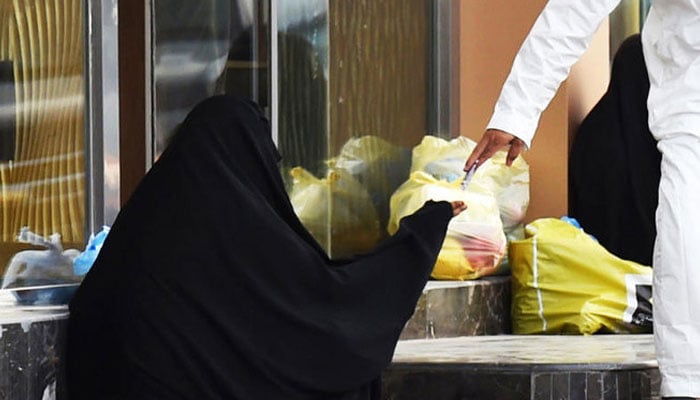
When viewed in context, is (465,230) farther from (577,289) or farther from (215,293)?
(215,293)

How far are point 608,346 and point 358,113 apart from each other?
1.60 metres

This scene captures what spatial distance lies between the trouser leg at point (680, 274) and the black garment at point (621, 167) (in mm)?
2626

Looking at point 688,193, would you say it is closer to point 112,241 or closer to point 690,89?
point 690,89

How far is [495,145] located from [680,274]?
0.59m

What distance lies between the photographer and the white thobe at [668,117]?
12.6 feet

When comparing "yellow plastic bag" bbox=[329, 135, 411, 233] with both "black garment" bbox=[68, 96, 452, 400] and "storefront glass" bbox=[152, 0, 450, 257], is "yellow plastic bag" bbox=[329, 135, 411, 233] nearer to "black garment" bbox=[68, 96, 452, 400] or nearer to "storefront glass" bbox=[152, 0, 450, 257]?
"storefront glass" bbox=[152, 0, 450, 257]

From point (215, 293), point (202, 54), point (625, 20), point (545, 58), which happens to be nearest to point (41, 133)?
point (202, 54)

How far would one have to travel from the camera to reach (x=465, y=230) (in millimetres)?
5895

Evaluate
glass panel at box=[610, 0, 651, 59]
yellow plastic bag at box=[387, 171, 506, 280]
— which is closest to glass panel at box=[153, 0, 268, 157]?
yellow plastic bag at box=[387, 171, 506, 280]

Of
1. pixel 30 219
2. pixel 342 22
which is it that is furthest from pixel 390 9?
pixel 30 219

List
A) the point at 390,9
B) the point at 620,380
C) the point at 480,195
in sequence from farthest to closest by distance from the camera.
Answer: the point at 390,9
the point at 480,195
the point at 620,380

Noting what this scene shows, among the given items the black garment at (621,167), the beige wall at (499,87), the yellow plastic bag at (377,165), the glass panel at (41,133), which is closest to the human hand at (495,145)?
the glass panel at (41,133)

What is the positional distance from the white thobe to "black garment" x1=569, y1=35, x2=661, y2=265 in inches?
96.0

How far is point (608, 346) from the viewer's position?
207 inches
